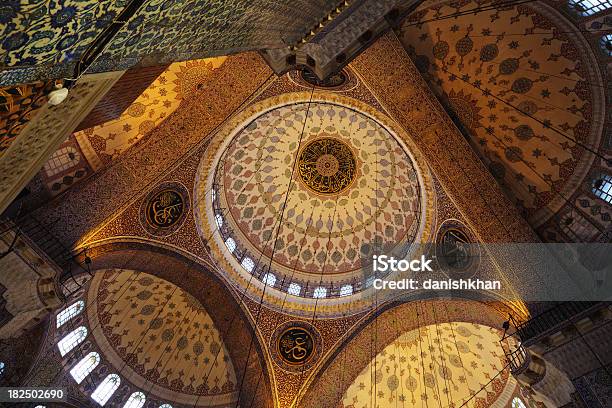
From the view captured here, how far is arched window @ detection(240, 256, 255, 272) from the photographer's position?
941 centimetres

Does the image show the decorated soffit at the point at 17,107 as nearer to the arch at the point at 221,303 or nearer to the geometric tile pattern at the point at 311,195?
the arch at the point at 221,303

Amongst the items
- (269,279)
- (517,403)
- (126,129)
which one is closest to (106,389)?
(269,279)

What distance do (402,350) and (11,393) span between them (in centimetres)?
865

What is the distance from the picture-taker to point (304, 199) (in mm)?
10547

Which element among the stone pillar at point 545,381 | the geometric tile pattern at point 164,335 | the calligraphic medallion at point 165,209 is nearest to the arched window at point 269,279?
the geometric tile pattern at point 164,335

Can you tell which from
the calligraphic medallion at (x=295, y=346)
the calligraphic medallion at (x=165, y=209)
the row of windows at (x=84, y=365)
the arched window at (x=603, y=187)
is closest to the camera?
the arched window at (x=603, y=187)

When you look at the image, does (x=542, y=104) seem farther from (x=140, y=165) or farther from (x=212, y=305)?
(x=212, y=305)

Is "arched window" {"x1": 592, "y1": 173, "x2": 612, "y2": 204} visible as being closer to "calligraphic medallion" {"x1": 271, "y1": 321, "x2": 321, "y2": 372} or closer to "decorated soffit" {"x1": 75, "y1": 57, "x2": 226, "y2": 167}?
"calligraphic medallion" {"x1": 271, "y1": 321, "x2": 321, "y2": 372}

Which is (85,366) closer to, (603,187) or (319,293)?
(319,293)

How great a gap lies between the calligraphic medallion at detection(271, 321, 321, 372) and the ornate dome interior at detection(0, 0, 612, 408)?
39 millimetres

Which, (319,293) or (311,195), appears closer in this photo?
(319,293)

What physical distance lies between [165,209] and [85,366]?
4.63m

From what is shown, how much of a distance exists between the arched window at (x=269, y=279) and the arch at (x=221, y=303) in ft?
3.25

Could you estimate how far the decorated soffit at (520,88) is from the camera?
5.53m
